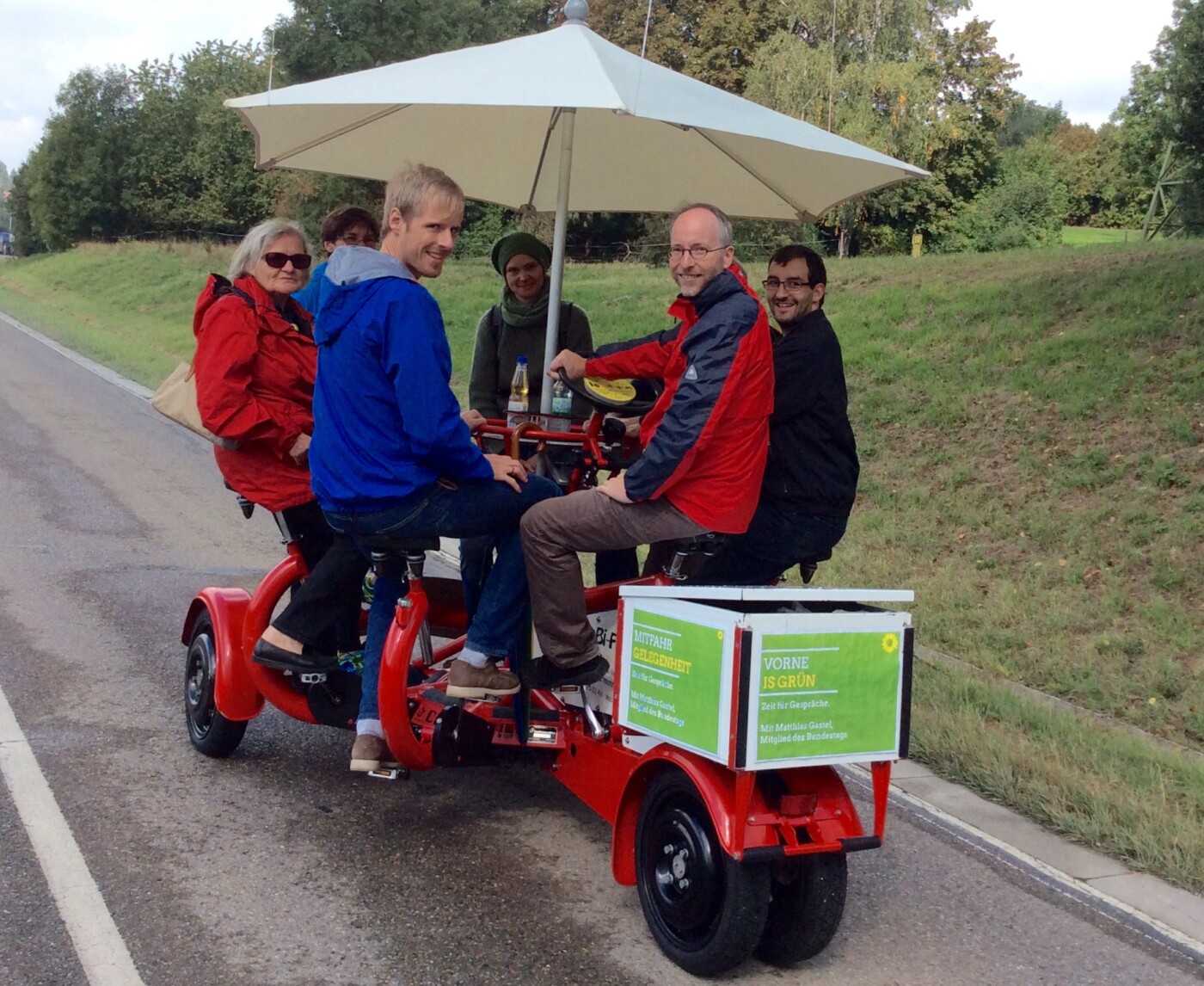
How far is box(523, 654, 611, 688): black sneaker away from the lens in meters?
4.07

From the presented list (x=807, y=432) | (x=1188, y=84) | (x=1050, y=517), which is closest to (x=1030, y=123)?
(x=1188, y=84)

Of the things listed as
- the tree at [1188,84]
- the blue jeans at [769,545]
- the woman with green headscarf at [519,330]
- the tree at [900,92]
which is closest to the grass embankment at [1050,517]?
the tree at [1188,84]

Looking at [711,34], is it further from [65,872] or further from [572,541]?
[65,872]

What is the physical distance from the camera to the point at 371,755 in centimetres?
423

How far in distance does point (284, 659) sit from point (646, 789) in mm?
1505

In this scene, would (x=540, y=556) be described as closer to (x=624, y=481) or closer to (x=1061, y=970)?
(x=624, y=481)

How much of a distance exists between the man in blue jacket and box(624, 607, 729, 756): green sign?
0.58 meters

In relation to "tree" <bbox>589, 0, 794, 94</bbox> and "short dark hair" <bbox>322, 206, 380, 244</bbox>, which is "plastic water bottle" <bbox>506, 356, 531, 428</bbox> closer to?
"short dark hair" <bbox>322, 206, 380, 244</bbox>

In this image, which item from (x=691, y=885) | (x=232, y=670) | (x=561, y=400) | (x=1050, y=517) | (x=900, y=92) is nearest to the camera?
(x=691, y=885)

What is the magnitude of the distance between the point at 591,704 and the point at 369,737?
0.76 meters

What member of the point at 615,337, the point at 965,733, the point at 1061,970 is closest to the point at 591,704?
the point at 1061,970

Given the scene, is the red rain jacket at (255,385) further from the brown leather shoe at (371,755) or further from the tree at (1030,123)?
the tree at (1030,123)

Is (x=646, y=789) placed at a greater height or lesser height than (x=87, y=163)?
lesser

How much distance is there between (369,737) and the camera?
4.27 metres
